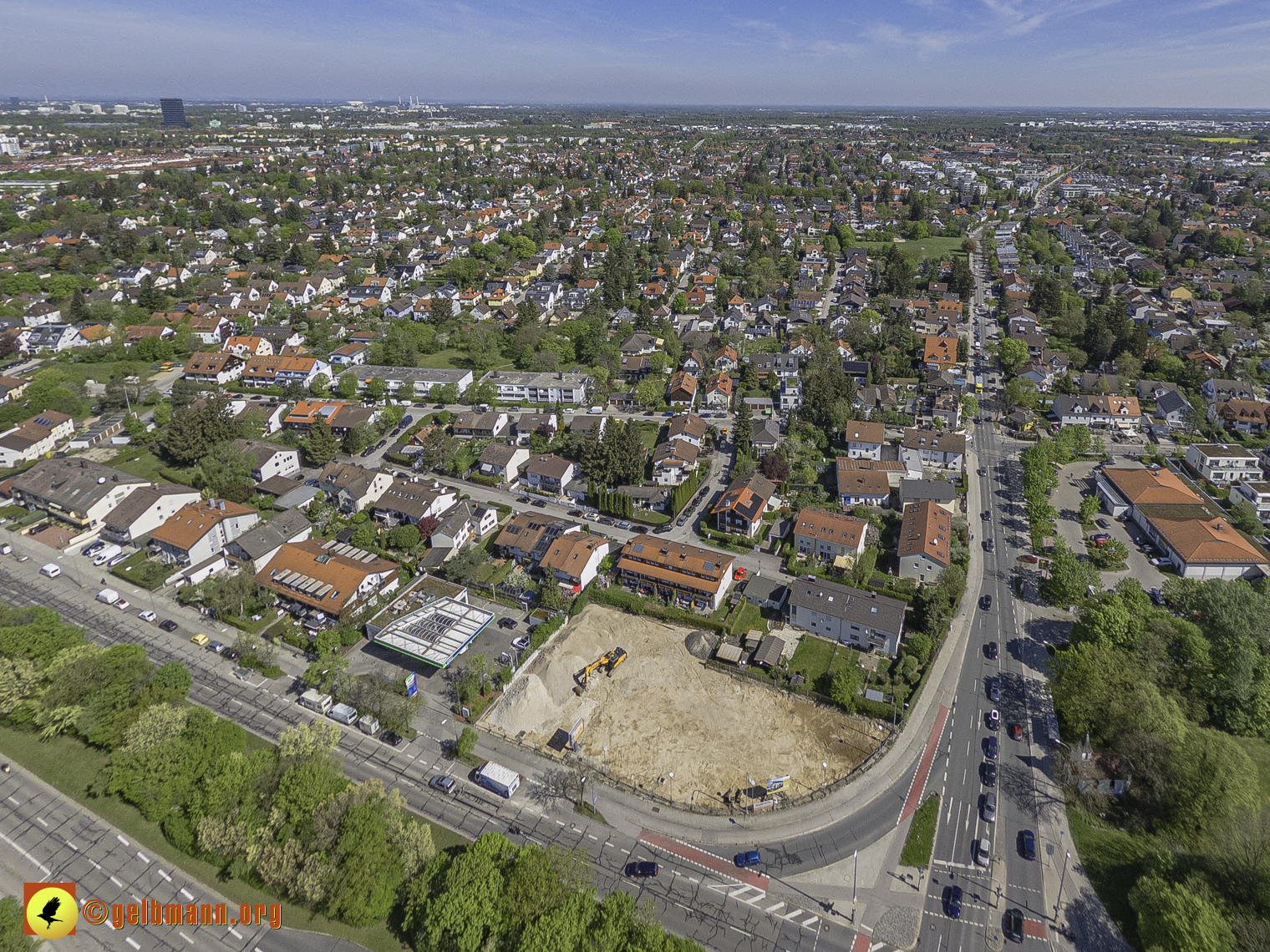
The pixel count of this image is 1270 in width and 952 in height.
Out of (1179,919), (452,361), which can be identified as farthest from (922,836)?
(452,361)

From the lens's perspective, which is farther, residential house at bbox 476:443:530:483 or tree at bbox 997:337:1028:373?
tree at bbox 997:337:1028:373

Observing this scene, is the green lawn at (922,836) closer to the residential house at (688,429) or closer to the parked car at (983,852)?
the parked car at (983,852)

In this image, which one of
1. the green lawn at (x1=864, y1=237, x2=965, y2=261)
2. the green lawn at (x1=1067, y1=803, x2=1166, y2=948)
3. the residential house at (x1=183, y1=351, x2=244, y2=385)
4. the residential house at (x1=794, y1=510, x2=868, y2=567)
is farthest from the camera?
the green lawn at (x1=864, y1=237, x2=965, y2=261)

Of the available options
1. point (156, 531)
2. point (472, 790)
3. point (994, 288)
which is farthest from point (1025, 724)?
point (994, 288)

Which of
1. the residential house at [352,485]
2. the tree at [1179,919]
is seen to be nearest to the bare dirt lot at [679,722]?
the tree at [1179,919]

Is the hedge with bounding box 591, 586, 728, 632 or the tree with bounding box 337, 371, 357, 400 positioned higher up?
the tree with bounding box 337, 371, 357, 400

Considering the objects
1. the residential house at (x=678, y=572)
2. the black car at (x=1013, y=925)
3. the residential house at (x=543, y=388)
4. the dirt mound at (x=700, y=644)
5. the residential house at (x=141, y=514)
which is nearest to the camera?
the black car at (x=1013, y=925)

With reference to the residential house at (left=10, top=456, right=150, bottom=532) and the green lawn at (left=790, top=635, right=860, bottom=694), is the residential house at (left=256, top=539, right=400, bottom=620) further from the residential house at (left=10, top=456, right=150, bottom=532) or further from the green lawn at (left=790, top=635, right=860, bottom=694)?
the green lawn at (left=790, top=635, right=860, bottom=694)

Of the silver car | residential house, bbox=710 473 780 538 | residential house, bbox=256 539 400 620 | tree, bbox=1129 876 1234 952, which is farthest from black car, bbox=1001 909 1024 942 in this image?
residential house, bbox=256 539 400 620
